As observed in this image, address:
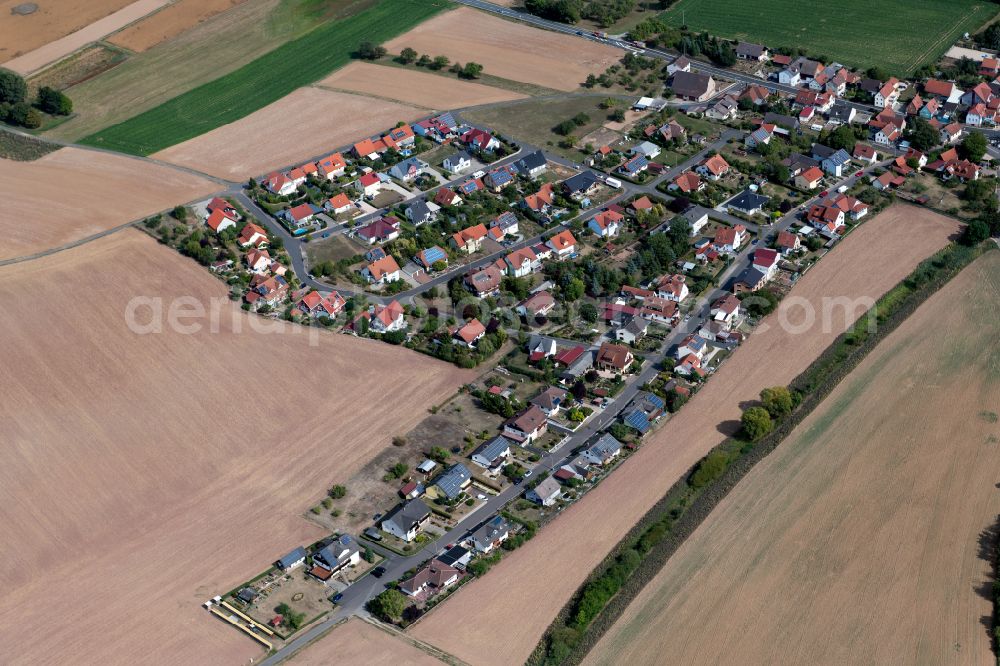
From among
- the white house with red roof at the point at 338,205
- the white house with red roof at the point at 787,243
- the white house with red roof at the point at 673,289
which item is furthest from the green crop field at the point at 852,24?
the white house with red roof at the point at 338,205

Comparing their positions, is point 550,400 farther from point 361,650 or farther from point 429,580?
point 361,650

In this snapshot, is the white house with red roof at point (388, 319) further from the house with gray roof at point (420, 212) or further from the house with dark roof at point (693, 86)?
the house with dark roof at point (693, 86)

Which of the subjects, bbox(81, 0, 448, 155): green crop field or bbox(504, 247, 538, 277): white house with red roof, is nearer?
bbox(504, 247, 538, 277): white house with red roof

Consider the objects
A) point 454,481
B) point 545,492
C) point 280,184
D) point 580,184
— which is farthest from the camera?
point 280,184

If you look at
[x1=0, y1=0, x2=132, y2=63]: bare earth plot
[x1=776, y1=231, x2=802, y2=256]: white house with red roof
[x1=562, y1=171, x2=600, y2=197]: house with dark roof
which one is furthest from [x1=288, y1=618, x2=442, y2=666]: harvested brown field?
[x1=0, y1=0, x2=132, y2=63]: bare earth plot

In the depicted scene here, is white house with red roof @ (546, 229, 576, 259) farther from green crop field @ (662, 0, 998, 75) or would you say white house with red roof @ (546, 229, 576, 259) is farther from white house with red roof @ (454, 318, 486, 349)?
green crop field @ (662, 0, 998, 75)

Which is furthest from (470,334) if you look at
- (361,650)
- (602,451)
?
(361,650)
